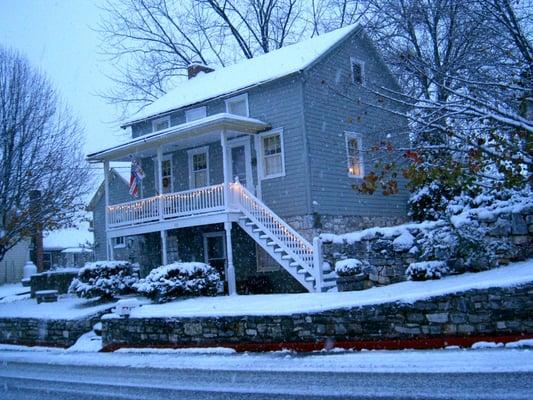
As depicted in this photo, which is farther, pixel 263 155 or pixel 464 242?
pixel 263 155

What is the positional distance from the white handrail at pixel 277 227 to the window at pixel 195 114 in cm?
484

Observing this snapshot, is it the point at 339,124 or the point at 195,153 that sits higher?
the point at 339,124

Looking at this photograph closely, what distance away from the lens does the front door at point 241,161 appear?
19953mm

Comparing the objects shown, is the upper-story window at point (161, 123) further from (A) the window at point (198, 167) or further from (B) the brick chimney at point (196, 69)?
(B) the brick chimney at point (196, 69)

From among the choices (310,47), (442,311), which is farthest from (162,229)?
(442,311)

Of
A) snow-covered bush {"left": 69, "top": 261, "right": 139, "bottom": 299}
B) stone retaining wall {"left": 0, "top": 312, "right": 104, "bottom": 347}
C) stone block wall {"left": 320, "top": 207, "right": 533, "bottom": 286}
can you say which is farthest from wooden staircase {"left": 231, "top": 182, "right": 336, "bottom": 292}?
stone retaining wall {"left": 0, "top": 312, "right": 104, "bottom": 347}

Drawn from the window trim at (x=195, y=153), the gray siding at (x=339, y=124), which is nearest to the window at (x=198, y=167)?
the window trim at (x=195, y=153)

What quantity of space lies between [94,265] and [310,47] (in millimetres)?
10755

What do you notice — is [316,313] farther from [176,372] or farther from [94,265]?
[94,265]

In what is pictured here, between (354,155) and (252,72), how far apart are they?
5.06m

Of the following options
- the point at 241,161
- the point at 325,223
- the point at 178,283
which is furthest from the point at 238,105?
the point at 178,283

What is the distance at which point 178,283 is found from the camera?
50.0 feet

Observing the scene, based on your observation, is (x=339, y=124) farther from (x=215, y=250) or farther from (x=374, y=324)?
→ (x=374, y=324)

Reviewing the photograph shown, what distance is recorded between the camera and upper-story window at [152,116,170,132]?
22966 millimetres
